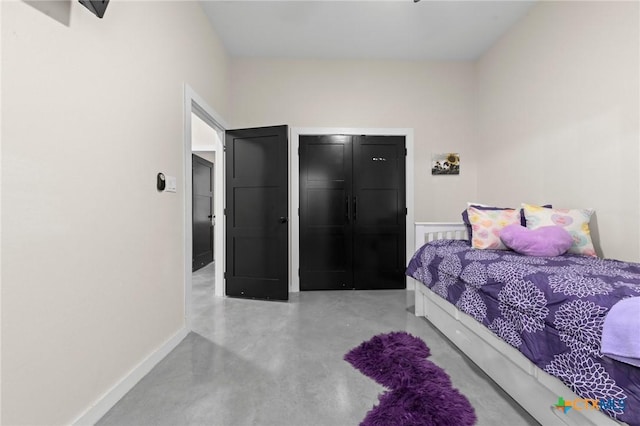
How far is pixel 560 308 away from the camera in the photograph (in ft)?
3.56

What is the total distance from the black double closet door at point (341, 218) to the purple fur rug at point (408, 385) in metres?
1.42

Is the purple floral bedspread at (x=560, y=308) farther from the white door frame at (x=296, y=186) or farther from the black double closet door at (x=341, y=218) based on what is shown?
the white door frame at (x=296, y=186)

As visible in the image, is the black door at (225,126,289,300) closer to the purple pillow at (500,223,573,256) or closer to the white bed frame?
the white bed frame

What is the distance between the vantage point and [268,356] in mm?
1803

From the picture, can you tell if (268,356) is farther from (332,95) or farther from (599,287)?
(332,95)

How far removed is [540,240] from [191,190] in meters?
2.74

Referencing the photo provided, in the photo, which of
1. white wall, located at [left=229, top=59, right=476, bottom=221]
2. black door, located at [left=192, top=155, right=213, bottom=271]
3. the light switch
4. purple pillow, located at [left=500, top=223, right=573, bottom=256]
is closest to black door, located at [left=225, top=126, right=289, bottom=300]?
white wall, located at [left=229, top=59, right=476, bottom=221]

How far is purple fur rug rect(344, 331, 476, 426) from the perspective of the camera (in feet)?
4.00

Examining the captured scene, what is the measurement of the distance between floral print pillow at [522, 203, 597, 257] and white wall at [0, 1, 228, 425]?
2.88 metres

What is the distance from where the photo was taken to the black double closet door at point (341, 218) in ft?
11.1

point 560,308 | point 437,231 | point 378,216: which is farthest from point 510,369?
point 378,216

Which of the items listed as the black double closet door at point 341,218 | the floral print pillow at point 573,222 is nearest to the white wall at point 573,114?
the floral print pillow at point 573,222

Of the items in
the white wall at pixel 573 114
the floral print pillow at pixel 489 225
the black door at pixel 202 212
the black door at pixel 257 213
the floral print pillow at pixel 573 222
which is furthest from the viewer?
the black door at pixel 202 212

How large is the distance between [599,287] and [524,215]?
136 cm
